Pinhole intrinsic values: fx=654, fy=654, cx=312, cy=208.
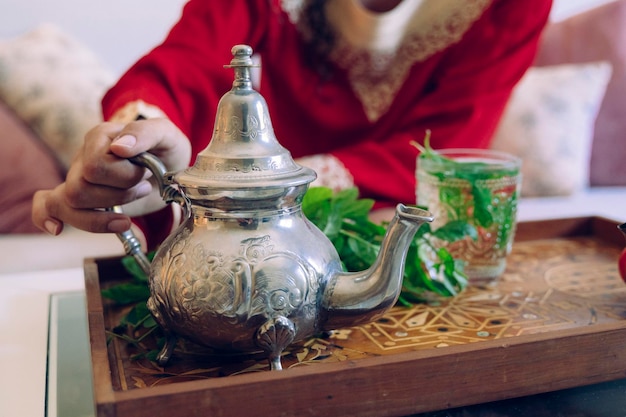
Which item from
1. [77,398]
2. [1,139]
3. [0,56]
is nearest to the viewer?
[77,398]

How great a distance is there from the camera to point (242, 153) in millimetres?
474

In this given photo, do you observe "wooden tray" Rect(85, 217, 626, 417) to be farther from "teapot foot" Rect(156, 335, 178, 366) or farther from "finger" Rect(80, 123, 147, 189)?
"finger" Rect(80, 123, 147, 189)

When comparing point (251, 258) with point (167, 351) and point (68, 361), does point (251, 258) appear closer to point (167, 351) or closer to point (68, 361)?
point (167, 351)

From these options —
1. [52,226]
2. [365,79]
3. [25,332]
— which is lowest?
[25,332]

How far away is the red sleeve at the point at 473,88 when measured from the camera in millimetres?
1064

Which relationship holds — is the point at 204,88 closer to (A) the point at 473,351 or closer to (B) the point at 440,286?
(B) the point at 440,286

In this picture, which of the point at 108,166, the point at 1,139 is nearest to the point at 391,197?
the point at 108,166

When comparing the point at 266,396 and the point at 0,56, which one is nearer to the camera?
the point at 266,396

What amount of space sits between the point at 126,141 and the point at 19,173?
87 cm

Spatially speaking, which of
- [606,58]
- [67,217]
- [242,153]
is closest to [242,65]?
[242,153]

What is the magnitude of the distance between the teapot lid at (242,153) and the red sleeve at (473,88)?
561 mm

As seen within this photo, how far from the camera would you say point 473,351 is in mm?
466

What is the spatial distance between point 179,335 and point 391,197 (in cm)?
59

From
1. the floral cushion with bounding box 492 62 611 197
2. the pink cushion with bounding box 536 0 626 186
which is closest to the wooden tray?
the floral cushion with bounding box 492 62 611 197
